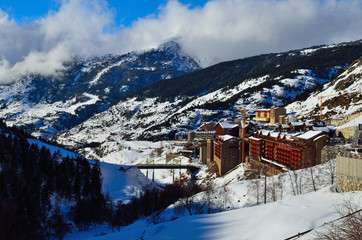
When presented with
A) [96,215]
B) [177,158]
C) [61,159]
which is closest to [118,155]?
[177,158]

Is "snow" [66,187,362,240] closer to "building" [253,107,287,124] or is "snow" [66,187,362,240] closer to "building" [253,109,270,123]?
"building" [253,107,287,124]

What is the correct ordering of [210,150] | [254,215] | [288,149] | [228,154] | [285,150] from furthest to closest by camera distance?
[210,150] → [228,154] → [285,150] → [288,149] → [254,215]

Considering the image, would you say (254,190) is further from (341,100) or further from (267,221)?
(341,100)

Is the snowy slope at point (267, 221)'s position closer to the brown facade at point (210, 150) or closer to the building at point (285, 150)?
the building at point (285, 150)

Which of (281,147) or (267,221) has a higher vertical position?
(281,147)

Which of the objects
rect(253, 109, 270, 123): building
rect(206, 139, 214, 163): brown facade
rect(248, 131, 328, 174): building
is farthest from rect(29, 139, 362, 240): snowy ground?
rect(253, 109, 270, 123): building

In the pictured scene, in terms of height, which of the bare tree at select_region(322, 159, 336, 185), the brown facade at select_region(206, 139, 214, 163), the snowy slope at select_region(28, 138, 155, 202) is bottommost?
the snowy slope at select_region(28, 138, 155, 202)

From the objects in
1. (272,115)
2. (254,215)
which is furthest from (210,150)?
(254,215)

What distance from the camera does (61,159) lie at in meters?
85.1

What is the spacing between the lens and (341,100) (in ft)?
467

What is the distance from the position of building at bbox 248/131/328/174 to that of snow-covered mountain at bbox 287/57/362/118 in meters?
56.8

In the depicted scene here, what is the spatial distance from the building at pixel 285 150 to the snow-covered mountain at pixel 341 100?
5680cm

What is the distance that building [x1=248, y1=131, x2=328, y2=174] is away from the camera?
6581 centimetres

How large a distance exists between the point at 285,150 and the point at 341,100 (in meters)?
87.7
